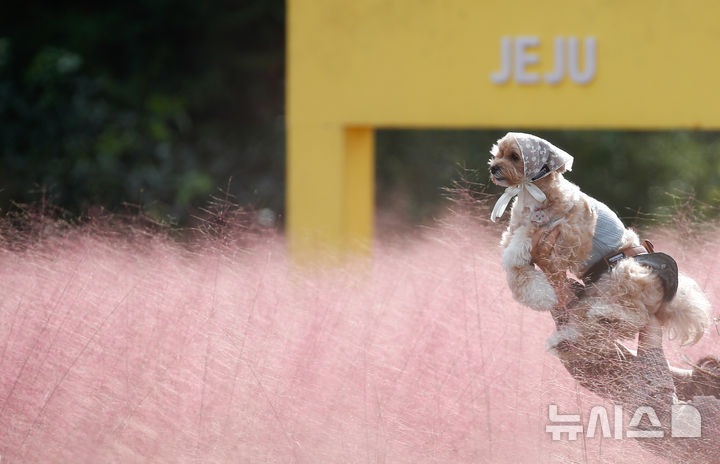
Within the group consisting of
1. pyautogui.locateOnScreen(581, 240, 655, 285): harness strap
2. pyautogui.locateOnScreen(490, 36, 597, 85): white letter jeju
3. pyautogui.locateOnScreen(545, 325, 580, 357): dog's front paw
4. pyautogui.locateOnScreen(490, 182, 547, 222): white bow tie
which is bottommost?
pyautogui.locateOnScreen(545, 325, 580, 357): dog's front paw

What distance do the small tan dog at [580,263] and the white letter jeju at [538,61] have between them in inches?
140

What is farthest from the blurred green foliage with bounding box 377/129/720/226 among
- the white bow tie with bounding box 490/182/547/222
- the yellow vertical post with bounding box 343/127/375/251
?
the white bow tie with bounding box 490/182/547/222

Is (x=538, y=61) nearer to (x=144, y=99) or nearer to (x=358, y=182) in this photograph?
(x=358, y=182)

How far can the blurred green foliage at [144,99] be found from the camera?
36.5 ft

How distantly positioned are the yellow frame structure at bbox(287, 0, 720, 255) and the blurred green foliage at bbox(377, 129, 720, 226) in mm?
3308

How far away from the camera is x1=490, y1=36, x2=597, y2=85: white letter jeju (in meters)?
6.19

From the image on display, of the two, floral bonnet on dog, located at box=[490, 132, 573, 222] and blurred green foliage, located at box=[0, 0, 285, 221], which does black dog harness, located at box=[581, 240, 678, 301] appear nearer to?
floral bonnet on dog, located at box=[490, 132, 573, 222]

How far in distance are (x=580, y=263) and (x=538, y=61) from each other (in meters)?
3.73

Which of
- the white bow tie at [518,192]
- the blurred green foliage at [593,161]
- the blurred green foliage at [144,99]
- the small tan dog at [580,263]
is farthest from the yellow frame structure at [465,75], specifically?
the blurred green foliage at [144,99]

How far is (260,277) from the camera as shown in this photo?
386 cm

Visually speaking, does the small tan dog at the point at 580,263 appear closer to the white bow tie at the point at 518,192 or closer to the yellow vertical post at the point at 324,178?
the white bow tie at the point at 518,192

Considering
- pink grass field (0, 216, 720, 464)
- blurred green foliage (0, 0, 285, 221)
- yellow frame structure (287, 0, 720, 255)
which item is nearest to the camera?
pink grass field (0, 216, 720, 464)

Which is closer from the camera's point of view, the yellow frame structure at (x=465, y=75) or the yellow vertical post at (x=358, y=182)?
the yellow frame structure at (x=465, y=75)

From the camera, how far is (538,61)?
20.6ft
